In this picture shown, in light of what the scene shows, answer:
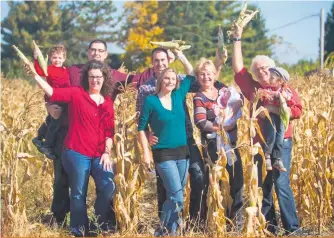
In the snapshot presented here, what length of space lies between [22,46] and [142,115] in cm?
2743

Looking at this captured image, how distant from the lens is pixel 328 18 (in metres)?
35.4

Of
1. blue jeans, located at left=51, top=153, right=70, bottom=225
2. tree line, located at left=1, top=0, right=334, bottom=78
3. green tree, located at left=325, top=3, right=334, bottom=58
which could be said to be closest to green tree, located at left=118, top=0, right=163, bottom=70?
tree line, located at left=1, top=0, right=334, bottom=78

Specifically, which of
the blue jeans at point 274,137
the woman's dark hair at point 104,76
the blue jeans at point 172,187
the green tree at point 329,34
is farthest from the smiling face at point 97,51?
the green tree at point 329,34

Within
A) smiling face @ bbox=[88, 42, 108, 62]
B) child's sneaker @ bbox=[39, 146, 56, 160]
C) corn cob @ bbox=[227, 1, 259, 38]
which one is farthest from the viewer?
child's sneaker @ bbox=[39, 146, 56, 160]

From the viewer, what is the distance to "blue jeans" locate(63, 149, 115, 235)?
465 centimetres

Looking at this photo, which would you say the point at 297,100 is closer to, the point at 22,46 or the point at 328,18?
the point at 22,46

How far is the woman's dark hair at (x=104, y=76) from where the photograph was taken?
473 cm

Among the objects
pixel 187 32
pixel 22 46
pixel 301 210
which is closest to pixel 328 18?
pixel 187 32

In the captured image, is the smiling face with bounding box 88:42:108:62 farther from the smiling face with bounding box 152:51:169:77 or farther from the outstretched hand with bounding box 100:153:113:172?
the outstretched hand with bounding box 100:153:113:172

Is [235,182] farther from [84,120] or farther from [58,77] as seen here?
[58,77]

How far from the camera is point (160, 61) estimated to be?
16.0ft

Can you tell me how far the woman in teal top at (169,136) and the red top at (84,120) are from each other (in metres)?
0.34

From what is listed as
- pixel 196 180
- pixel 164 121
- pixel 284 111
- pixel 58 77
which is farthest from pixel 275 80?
pixel 58 77

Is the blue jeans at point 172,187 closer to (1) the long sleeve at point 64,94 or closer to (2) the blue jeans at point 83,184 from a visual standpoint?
(2) the blue jeans at point 83,184
